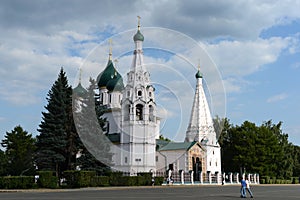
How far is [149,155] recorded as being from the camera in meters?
52.6

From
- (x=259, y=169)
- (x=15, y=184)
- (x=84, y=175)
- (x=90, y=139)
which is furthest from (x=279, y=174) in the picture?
(x=15, y=184)

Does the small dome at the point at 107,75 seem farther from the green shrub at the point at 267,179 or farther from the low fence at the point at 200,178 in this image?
the green shrub at the point at 267,179

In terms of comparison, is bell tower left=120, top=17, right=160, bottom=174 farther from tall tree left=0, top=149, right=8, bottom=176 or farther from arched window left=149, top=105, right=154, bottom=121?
tall tree left=0, top=149, right=8, bottom=176

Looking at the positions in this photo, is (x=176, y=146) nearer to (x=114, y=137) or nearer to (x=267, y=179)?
(x=114, y=137)

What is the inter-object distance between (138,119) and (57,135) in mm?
16911

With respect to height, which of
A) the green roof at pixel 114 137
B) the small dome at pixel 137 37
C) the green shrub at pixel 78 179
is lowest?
the green shrub at pixel 78 179

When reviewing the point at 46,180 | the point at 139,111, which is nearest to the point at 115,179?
the point at 46,180

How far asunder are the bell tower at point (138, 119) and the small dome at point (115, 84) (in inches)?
286

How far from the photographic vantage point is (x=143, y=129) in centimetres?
5275

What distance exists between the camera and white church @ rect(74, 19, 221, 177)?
52.5 meters

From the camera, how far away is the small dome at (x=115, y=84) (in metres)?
61.6

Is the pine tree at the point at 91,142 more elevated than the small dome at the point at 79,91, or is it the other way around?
the small dome at the point at 79,91

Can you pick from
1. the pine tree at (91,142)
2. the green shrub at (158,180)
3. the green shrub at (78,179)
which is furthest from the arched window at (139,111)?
the green shrub at (78,179)

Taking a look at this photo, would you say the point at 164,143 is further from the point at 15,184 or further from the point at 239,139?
the point at 15,184
